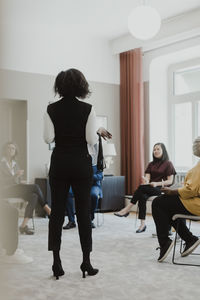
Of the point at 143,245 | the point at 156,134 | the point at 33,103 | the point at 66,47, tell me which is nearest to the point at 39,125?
the point at 33,103

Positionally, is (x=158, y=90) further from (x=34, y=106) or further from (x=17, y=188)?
(x=17, y=188)

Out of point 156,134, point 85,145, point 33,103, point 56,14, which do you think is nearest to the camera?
point 85,145

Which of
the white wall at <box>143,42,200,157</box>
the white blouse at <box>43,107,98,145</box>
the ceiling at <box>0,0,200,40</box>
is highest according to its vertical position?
the ceiling at <box>0,0,200,40</box>

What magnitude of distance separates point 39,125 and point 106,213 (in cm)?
197

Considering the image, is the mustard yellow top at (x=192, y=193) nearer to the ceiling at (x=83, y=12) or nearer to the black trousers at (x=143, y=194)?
the black trousers at (x=143, y=194)

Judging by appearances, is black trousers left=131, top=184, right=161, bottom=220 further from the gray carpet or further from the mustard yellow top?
the mustard yellow top

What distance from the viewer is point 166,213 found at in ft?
12.0

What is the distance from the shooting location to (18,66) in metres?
6.95

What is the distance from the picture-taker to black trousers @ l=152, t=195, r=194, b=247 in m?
3.61

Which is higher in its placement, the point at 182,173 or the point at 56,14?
the point at 56,14

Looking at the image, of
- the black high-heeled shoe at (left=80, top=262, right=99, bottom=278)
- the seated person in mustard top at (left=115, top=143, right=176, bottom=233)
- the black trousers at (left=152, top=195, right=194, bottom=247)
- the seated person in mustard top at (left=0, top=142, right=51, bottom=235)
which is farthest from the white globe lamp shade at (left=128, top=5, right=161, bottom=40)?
the black high-heeled shoe at (left=80, top=262, right=99, bottom=278)

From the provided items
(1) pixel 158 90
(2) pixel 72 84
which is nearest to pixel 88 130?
(2) pixel 72 84

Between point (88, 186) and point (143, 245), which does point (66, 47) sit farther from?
point (88, 186)

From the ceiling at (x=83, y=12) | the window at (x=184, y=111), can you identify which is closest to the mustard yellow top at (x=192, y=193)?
the ceiling at (x=83, y=12)
